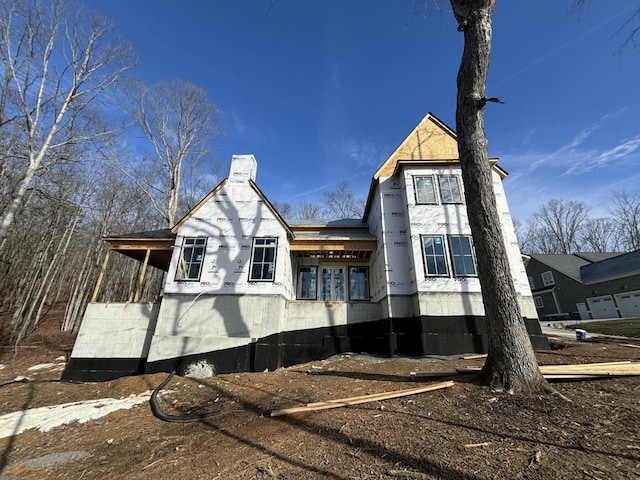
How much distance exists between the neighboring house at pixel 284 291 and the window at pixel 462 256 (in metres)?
0.04

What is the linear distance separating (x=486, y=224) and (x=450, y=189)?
6782mm

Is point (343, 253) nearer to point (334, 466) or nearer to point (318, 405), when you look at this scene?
point (318, 405)

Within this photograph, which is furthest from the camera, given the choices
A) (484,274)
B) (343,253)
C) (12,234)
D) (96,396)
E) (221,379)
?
(12,234)

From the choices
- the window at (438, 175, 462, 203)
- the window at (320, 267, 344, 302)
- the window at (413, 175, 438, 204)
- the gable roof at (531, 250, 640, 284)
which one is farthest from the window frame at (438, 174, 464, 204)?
the gable roof at (531, 250, 640, 284)

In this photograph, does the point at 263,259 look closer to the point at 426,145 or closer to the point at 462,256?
the point at 462,256

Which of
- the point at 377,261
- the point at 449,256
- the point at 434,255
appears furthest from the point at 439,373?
the point at 377,261

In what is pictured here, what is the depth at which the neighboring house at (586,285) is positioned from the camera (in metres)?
21.9

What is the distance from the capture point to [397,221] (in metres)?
11.5

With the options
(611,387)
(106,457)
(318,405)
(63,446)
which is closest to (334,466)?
(318,405)

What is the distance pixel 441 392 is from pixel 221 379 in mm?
6708

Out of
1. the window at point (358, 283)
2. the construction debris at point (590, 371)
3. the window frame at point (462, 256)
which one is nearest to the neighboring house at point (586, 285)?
the window frame at point (462, 256)

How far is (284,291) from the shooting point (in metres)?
10.8

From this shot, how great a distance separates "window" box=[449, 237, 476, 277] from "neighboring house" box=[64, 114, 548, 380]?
0.13ft

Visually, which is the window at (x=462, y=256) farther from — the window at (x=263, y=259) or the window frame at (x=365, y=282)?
the window at (x=263, y=259)
